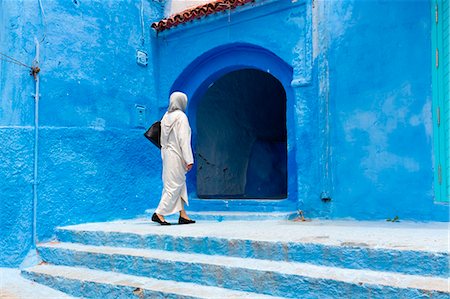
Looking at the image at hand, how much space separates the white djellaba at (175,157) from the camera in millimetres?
5348

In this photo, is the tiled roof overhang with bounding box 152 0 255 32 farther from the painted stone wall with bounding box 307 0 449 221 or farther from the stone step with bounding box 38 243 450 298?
the stone step with bounding box 38 243 450 298

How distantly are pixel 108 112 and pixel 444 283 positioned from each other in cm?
491

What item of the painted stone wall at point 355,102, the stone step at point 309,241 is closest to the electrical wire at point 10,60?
the stone step at point 309,241

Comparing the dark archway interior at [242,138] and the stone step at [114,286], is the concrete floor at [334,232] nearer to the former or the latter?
the stone step at [114,286]

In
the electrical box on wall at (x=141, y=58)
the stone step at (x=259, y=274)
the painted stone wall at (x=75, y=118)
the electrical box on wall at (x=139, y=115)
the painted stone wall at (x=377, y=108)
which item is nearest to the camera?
the stone step at (x=259, y=274)

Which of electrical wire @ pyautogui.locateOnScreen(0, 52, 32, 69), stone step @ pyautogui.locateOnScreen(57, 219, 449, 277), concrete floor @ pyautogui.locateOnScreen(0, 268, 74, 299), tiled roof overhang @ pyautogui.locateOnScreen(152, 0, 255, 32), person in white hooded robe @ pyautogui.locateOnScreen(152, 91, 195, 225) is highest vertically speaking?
tiled roof overhang @ pyautogui.locateOnScreen(152, 0, 255, 32)

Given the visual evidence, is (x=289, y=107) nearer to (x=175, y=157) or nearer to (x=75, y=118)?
(x=175, y=157)

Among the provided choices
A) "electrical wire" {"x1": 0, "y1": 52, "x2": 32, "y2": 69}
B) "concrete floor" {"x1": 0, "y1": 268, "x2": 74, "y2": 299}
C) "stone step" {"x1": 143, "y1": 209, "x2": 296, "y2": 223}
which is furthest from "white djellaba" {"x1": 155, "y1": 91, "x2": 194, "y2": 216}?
"electrical wire" {"x1": 0, "y1": 52, "x2": 32, "y2": 69}

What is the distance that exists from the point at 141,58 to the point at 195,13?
111 centimetres

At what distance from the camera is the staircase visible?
3180 mm

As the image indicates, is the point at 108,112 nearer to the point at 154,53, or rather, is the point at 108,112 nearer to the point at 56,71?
the point at 56,71

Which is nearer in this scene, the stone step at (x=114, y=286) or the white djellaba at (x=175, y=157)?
the stone step at (x=114, y=286)

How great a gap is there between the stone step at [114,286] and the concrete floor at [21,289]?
0.24 ft

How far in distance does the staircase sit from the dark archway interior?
3.67 metres
